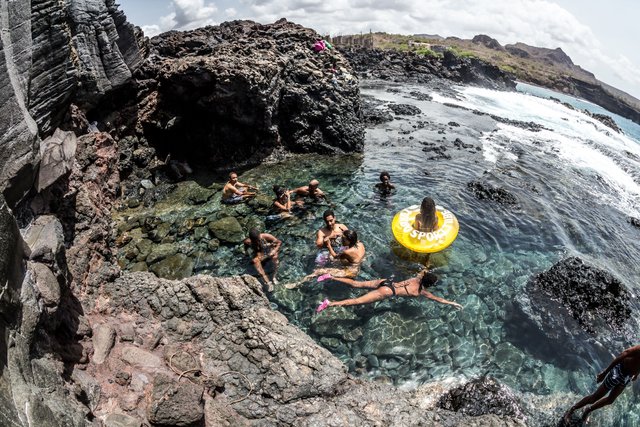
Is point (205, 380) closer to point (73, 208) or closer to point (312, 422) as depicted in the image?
point (312, 422)

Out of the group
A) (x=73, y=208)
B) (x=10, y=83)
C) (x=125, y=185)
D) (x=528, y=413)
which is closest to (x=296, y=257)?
(x=73, y=208)

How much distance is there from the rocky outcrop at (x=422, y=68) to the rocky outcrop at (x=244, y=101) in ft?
106

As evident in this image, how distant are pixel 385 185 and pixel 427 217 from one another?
4.85 m

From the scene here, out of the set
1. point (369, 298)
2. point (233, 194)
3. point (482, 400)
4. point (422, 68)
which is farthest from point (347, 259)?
point (422, 68)

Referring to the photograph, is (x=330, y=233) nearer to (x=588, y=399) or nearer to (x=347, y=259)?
(x=347, y=259)

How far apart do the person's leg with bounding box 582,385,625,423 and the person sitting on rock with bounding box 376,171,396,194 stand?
9932mm

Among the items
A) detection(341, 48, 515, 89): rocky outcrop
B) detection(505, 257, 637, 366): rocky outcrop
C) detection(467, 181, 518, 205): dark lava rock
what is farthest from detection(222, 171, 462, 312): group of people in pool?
detection(341, 48, 515, 89): rocky outcrop

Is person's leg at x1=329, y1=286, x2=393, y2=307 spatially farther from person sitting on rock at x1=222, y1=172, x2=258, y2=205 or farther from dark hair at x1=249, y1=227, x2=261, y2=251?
person sitting on rock at x1=222, y1=172, x2=258, y2=205

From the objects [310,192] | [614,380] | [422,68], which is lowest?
[422,68]

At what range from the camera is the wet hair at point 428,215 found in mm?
10617

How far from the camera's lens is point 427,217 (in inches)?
422

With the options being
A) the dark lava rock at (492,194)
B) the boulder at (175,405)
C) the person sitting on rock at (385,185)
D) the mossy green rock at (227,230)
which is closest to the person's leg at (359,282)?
the mossy green rock at (227,230)

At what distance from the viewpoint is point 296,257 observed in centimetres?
1098

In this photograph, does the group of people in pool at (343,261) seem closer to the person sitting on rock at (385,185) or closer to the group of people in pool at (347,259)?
the group of people in pool at (347,259)
